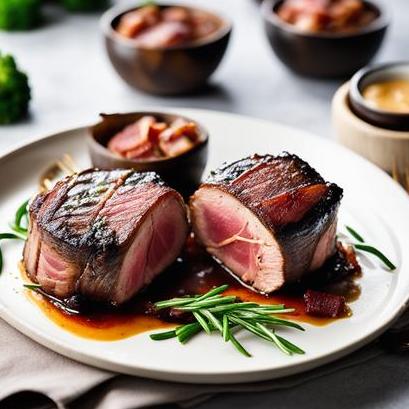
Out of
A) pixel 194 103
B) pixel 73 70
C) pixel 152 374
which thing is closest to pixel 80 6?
pixel 73 70

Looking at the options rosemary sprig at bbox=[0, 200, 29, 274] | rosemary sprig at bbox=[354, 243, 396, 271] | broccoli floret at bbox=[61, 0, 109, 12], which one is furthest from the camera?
broccoli floret at bbox=[61, 0, 109, 12]

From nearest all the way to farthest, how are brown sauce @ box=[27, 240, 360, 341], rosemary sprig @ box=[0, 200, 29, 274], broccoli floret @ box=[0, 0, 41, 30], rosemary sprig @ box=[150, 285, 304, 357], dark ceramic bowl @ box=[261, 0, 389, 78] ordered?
1. rosemary sprig @ box=[150, 285, 304, 357]
2. brown sauce @ box=[27, 240, 360, 341]
3. rosemary sprig @ box=[0, 200, 29, 274]
4. dark ceramic bowl @ box=[261, 0, 389, 78]
5. broccoli floret @ box=[0, 0, 41, 30]

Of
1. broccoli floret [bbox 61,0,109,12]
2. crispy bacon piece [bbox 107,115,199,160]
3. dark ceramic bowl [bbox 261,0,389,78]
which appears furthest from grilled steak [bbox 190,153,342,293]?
broccoli floret [bbox 61,0,109,12]

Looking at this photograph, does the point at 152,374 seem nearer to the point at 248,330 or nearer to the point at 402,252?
the point at 248,330

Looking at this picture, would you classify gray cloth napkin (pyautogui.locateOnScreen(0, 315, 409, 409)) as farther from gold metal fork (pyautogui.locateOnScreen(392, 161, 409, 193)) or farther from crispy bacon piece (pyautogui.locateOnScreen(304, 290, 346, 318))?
gold metal fork (pyautogui.locateOnScreen(392, 161, 409, 193))

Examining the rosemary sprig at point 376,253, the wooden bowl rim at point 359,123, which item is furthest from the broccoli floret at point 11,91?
the rosemary sprig at point 376,253
